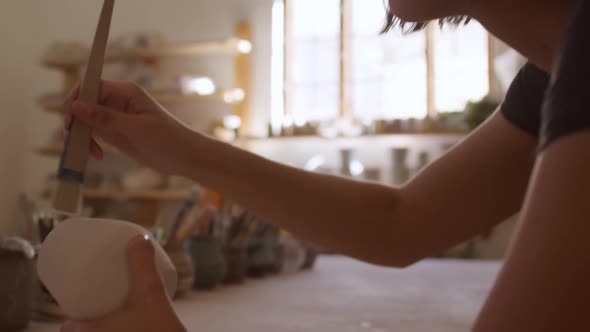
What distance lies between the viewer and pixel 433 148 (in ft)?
8.31

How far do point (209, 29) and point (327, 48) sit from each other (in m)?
0.59

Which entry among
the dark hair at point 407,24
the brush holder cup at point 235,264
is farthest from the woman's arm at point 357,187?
the brush holder cup at point 235,264

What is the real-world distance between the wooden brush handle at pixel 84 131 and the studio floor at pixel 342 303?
244 mm

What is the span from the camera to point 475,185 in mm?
589

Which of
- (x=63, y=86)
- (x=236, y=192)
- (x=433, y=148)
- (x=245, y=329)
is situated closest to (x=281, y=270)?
(x=245, y=329)

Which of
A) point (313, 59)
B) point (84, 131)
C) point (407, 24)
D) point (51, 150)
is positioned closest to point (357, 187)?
point (407, 24)

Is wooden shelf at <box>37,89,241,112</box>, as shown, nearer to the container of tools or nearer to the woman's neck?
the container of tools

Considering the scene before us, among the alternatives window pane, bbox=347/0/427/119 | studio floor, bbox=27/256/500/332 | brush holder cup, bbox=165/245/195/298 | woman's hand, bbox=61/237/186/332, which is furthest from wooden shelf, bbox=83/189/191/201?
woman's hand, bbox=61/237/186/332

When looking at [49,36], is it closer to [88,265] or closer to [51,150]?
[51,150]

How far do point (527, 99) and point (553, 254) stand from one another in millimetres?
358

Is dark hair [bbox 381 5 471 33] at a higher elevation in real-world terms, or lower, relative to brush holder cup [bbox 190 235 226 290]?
higher

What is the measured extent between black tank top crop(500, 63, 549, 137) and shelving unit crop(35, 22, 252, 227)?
7.03ft

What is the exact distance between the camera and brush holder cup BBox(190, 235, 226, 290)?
3.07ft

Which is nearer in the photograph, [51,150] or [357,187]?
[357,187]
